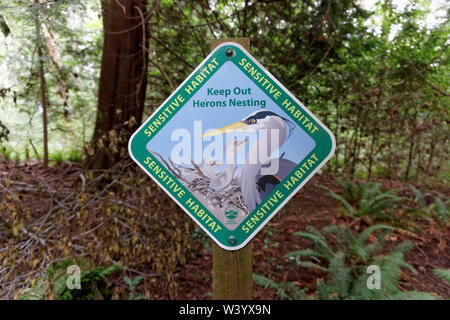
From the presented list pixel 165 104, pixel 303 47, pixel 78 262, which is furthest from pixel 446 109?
pixel 78 262

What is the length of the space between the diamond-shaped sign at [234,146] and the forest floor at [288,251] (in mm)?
1701

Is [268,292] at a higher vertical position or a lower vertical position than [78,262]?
lower

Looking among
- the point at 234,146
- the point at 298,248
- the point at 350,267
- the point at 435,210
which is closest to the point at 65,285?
the point at 234,146

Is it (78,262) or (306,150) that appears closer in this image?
(306,150)

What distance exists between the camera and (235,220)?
1.34m

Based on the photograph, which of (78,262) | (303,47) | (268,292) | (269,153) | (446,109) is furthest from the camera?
(446,109)

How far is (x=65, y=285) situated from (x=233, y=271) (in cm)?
224

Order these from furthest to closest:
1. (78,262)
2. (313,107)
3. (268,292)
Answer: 1. (268,292)
2. (313,107)
3. (78,262)

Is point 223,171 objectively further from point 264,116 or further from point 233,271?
point 233,271

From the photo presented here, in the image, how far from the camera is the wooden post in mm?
1398

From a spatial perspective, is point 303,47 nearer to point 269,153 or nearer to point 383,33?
point 383,33

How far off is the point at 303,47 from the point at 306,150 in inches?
139

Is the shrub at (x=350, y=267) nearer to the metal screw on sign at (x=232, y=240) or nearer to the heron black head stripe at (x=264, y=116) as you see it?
the metal screw on sign at (x=232, y=240)

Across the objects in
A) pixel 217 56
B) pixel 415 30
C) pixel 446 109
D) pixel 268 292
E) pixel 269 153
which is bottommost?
pixel 268 292
